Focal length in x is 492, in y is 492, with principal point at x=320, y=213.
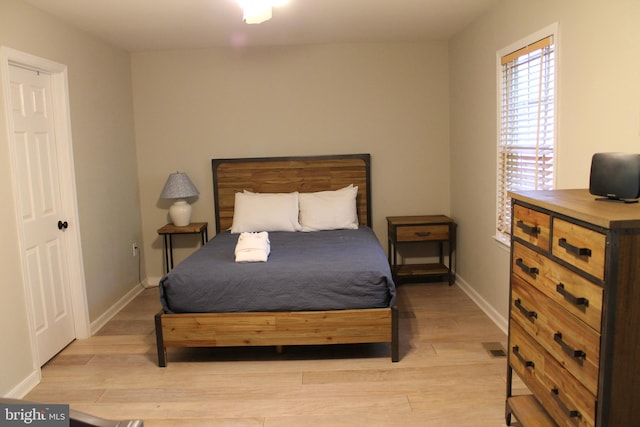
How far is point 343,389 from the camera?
288 centimetres

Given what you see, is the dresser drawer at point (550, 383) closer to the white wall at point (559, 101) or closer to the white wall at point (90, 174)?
the white wall at point (559, 101)

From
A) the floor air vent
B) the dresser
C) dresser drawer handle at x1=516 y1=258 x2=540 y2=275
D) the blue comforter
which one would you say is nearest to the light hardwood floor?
the floor air vent

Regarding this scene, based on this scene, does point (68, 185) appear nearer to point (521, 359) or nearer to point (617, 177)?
point (521, 359)

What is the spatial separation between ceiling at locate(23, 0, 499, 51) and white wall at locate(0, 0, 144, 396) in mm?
196

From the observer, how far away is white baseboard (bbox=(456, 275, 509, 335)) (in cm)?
366

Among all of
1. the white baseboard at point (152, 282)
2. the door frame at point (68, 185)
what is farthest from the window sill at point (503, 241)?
the white baseboard at point (152, 282)

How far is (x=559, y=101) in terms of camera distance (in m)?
2.74

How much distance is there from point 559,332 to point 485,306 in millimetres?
2224

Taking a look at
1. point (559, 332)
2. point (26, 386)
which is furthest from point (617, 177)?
point (26, 386)

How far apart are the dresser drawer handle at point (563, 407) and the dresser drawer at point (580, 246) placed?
54 cm

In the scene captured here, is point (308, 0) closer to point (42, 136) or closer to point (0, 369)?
point (42, 136)

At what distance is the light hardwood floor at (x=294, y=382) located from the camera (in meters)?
2.61

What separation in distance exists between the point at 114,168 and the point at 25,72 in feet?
4.46

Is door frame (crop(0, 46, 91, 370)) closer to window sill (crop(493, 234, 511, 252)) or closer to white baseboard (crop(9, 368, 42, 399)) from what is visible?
white baseboard (crop(9, 368, 42, 399))
